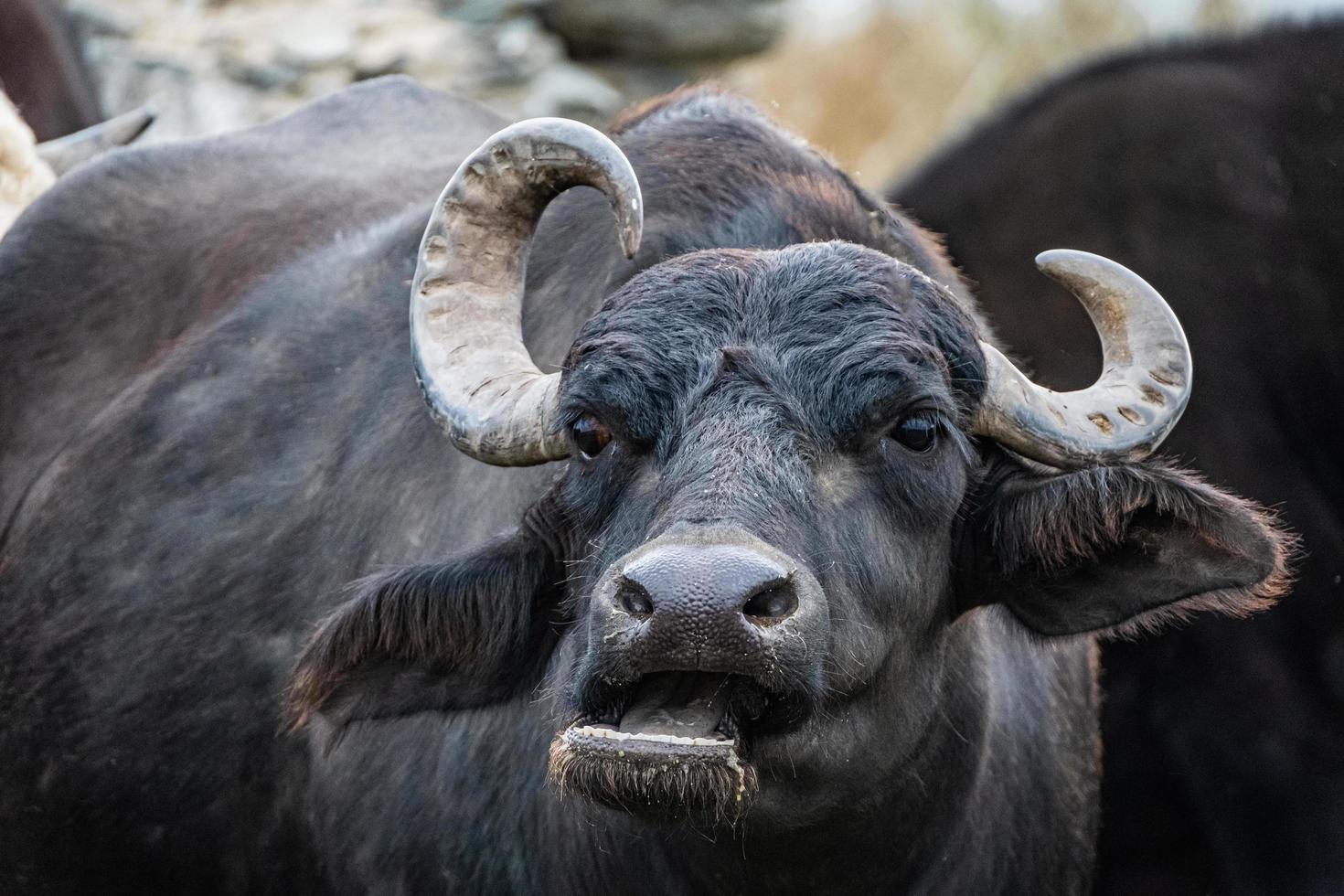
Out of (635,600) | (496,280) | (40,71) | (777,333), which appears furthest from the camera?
(40,71)

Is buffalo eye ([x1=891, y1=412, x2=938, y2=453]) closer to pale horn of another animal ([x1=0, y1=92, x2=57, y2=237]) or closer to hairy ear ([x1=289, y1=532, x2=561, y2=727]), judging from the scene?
hairy ear ([x1=289, y1=532, x2=561, y2=727])

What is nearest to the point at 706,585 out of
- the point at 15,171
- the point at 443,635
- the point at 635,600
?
the point at 635,600

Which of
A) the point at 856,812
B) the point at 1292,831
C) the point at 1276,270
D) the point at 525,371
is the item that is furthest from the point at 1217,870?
the point at 525,371

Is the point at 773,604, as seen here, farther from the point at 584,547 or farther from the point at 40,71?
the point at 40,71

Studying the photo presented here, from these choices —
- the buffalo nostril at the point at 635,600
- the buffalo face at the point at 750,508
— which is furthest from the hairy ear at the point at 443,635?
the buffalo nostril at the point at 635,600

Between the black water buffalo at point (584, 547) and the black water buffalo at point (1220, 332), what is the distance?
9.26 ft

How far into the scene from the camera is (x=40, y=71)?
9969mm

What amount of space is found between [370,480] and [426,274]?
3.14 feet

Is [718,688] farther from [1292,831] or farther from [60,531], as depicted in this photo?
[1292,831]

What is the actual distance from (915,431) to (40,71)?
763 centimetres

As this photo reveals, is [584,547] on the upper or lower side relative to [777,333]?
lower

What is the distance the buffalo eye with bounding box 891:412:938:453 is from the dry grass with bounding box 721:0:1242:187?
13399 millimetres

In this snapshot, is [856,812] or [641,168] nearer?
[856,812]

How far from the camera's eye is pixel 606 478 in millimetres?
3875
